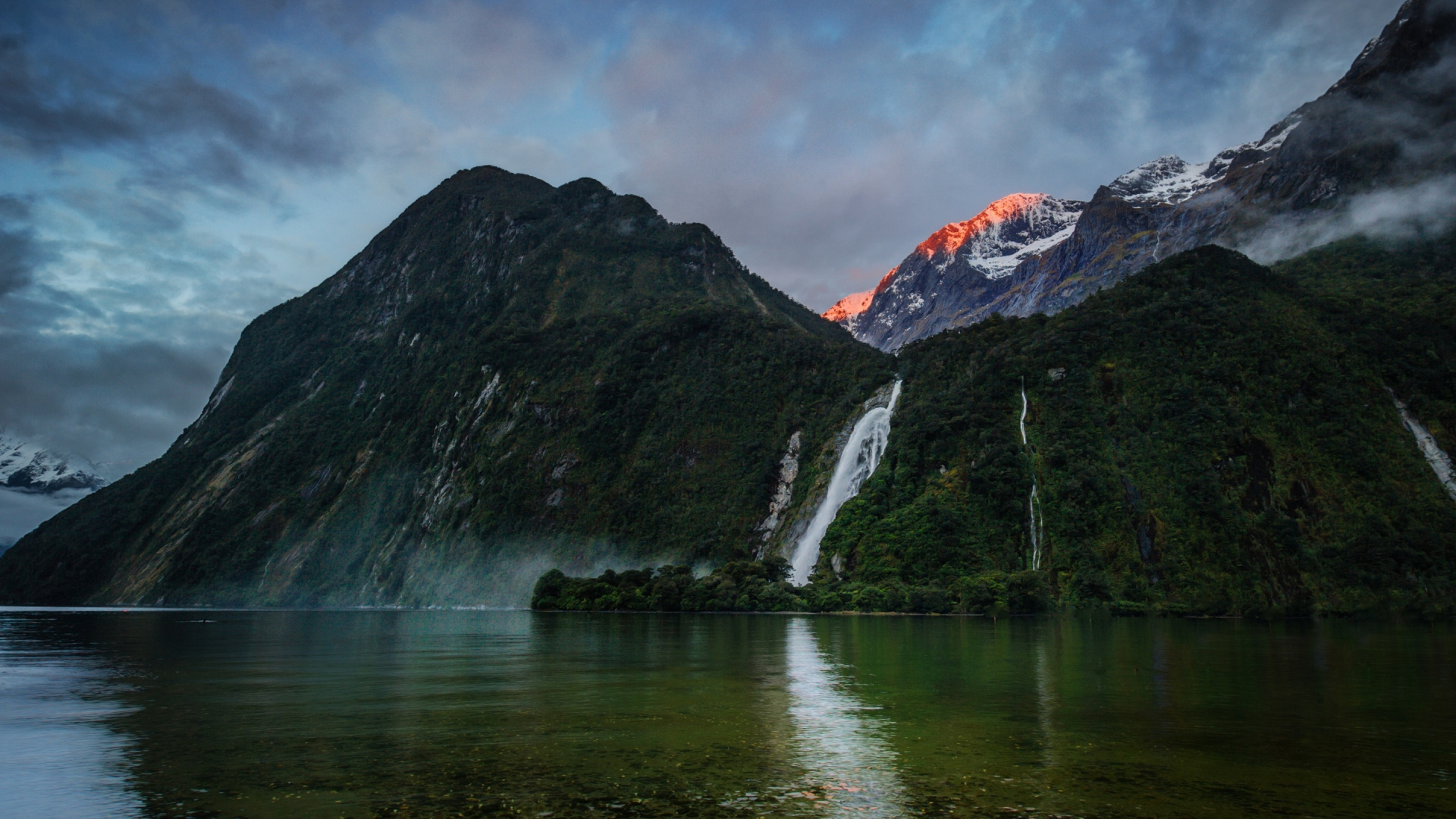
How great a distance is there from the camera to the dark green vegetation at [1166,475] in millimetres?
89500

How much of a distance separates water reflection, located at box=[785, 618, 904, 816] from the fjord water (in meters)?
0.10

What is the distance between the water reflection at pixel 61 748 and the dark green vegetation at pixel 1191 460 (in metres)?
75.8

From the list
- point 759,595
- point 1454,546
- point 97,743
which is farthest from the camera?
point 759,595

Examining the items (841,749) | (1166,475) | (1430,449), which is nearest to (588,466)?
(1166,475)

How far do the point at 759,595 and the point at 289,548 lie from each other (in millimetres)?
141849

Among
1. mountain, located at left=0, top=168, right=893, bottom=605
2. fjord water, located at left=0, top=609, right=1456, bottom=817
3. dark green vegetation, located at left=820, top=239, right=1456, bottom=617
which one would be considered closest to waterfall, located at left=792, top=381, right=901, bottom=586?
dark green vegetation, located at left=820, top=239, right=1456, bottom=617

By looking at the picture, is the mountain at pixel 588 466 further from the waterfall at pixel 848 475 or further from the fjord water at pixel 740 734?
the fjord water at pixel 740 734

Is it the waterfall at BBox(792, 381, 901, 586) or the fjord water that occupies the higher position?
the waterfall at BBox(792, 381, 901, 586)

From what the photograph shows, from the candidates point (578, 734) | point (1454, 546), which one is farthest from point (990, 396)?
point (578, 734)

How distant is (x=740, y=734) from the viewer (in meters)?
19.3

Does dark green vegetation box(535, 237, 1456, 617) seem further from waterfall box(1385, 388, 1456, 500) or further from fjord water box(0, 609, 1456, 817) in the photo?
fjord water box(0, 609, 1456, 817)

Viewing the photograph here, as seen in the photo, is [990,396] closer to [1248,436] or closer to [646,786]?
[1248,436]

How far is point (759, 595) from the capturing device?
100375 mm

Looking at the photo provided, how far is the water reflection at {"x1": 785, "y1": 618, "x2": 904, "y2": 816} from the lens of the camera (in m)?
13.7
